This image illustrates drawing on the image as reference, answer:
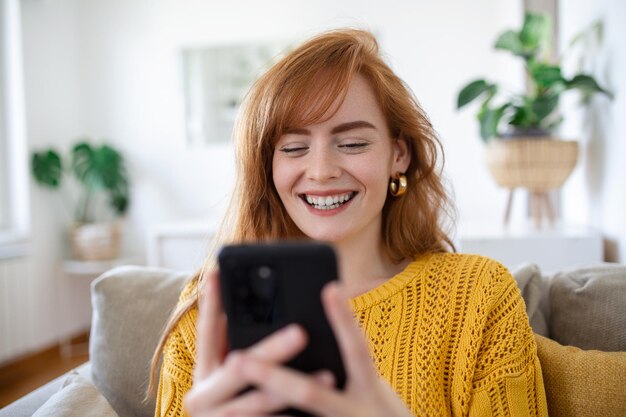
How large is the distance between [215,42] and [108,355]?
3030mm

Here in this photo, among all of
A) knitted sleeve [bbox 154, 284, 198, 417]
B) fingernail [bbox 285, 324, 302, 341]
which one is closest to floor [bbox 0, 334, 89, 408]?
knitted sleeve [bbox 154, 284, 198, 417]

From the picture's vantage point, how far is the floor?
307 centimetres

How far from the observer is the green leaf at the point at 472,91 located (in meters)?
2.30

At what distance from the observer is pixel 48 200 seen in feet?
12.7

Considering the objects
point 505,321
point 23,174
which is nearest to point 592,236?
point 505,321

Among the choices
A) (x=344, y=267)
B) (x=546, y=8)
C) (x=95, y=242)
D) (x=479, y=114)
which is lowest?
(x=95, y=242)

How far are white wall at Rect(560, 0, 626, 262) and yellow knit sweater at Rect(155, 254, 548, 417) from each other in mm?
Result: 1022

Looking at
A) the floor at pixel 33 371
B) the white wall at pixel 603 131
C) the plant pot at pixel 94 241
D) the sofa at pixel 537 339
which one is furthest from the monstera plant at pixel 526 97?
the floor at pixel 33 371

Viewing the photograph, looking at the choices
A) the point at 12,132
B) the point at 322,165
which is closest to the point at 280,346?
the point at 322,165

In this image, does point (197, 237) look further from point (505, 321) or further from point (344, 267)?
point (505, 321)

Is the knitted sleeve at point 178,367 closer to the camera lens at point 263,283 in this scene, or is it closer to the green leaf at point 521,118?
the camera lens at point 263,283

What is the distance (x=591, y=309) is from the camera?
1.27 metres

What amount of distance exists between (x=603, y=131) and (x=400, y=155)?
1167 mm

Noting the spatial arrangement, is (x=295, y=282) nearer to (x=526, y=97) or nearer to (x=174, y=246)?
(x=526, y=97)
